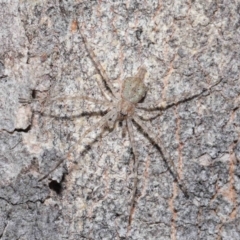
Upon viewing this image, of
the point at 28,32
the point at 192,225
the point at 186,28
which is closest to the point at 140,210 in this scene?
the point at 192,225

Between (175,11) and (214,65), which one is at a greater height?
(175,11)

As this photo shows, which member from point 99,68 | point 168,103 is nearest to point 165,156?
point 168,103

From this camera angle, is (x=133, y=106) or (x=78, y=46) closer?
(x=78, y=46)

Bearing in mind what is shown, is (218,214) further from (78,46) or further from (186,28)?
(78,46)

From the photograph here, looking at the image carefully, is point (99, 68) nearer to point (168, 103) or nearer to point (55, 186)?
point (168, 103)

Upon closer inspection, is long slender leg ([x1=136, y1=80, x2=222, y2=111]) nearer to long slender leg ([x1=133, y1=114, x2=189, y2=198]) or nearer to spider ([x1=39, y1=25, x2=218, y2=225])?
spider ([x1=39, y1=25, x2=218, y2=225])

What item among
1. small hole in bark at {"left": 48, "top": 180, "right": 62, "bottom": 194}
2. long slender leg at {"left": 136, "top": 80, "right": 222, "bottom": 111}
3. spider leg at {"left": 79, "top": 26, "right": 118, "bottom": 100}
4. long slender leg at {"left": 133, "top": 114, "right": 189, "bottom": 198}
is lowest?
small hole in bark at {"left": 48, "top": 180, "right": 62, "bottom": 194}

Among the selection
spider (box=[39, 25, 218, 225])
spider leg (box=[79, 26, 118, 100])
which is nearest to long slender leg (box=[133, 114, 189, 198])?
spider (box=[39, 25, 218, 225])
